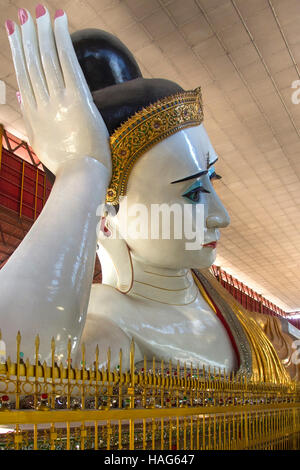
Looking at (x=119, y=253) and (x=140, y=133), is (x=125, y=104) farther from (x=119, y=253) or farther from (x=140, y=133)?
(x=119, y=253)

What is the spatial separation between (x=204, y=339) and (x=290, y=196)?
26.6ft

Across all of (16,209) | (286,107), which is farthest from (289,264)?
(16,209)

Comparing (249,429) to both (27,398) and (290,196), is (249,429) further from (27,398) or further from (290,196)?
(290,196)

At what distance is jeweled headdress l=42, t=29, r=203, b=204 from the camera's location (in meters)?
2.08

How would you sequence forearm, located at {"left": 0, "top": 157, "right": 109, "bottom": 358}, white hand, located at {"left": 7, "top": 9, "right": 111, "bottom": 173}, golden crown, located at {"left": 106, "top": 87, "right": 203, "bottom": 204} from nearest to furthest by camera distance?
forearm, located at {"left": 0, "top": 157, "right": 109, "bottom": 358} → white hand, located at {"left": 7, "top": 9, "right": 111, "bottom": 173} → golden crown, located at {"left": 106, "top": 87, "right": 203, "bottom": 204}

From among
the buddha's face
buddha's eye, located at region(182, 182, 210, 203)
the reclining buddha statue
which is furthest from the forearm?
buddha's eye, located at region(182, 182, 210, 203)

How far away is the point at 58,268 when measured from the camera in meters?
1.56

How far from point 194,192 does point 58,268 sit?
34.6 inches

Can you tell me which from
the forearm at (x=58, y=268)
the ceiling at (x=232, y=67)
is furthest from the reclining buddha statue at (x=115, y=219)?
the ceiling at (x=232, y=67)

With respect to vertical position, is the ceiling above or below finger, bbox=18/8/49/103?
above

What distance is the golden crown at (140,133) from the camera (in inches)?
81.0

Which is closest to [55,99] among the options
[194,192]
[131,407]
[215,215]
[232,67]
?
[194,192]

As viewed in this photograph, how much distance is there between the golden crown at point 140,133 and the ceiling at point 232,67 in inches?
135

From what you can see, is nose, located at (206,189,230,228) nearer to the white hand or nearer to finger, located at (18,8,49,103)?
the white hand
